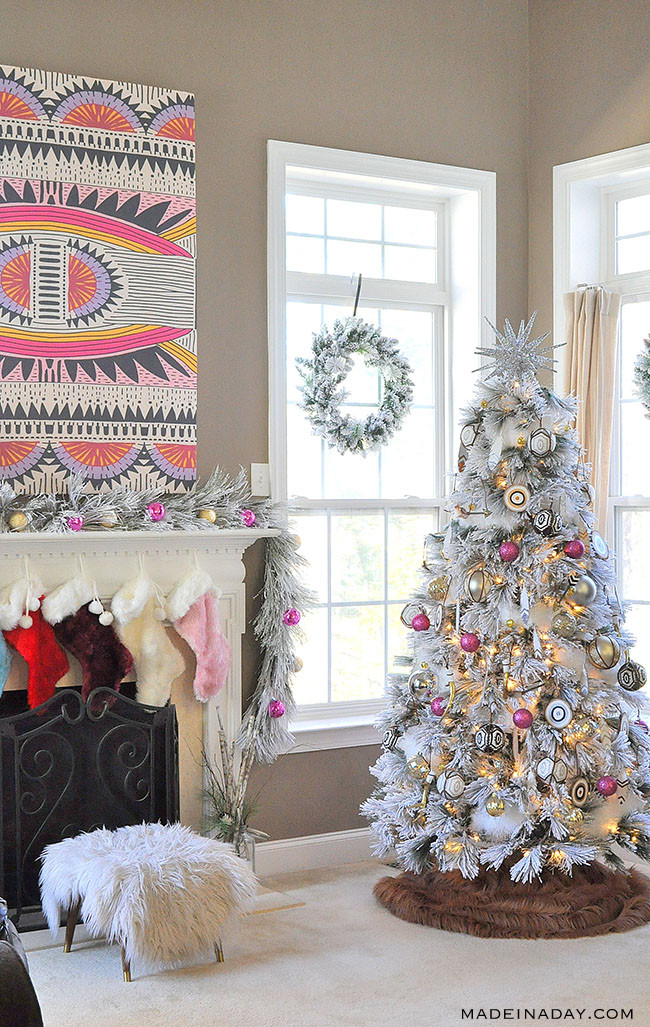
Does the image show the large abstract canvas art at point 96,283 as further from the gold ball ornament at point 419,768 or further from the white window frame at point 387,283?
the gold ball ornament at point 419,768

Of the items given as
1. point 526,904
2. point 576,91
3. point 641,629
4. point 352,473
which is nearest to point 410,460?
point 352,473

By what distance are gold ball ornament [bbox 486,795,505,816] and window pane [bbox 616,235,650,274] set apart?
2200mm

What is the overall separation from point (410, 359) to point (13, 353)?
1.71m

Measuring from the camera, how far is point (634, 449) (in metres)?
4.42

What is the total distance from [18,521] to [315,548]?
4.22 feet

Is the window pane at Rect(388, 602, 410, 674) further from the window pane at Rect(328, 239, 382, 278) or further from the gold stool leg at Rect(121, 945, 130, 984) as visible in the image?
the gold stool leg at Rect(121, 945, 130, 984)

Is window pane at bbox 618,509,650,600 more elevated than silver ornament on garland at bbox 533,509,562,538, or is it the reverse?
silver ornament on garland at bbox 533,509,562,538

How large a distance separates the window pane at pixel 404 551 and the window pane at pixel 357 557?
0.04 meters

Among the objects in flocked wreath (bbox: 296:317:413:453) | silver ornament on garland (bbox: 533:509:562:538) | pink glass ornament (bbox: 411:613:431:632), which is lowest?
pink glass ornament (bbox: 411:613:431:632)

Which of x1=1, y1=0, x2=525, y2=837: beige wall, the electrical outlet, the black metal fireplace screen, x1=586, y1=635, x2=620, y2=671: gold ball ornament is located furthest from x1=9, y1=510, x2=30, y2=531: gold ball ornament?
x1=586, y1=635, x2=620, y2=671: gold ball ornament

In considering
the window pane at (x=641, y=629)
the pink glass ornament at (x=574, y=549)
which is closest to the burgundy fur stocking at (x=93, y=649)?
the pink glass ornament at (x=574, y=549)

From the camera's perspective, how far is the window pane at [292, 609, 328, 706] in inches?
171

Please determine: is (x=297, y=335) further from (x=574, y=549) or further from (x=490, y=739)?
(x=490, y=739)

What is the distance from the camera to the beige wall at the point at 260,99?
385cm
